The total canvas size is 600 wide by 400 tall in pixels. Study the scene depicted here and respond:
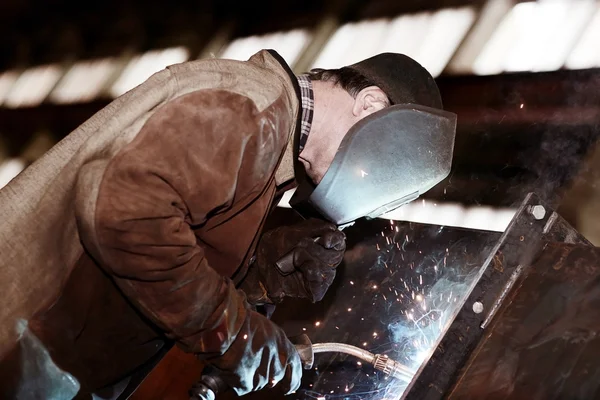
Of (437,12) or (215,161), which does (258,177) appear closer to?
(215,161)

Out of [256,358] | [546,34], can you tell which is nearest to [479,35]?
[546,34]

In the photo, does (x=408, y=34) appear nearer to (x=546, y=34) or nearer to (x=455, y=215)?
(x=546, y=34)

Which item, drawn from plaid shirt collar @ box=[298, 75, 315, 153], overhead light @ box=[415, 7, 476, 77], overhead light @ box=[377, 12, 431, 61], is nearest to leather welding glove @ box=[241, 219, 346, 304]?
plaid shirt collar @ box=[298, 75, 315, 153]

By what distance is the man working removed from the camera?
1380 millimetres

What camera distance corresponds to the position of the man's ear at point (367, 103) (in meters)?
1.71

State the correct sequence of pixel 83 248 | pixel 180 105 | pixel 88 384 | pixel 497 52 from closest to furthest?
1. pixel 180 105
2. pixel 83 248
3. pixel 88 384
4. pixel 497 52

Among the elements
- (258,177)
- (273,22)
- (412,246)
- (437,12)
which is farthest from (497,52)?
(273,22)

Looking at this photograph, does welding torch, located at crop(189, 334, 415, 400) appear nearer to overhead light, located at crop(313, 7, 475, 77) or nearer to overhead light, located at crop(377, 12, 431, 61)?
overhead light, located at crop(313, 7, 475, 77)

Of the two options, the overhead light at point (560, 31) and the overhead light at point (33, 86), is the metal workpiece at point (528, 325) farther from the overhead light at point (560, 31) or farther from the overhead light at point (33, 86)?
the overhead light at point (33, 86)

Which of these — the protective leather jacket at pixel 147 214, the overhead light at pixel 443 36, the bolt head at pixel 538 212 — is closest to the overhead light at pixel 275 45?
the overhead light at pixel 443 36

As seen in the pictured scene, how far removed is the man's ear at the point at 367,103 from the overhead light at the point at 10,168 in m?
2.70

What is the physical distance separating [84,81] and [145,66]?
453 millimetres

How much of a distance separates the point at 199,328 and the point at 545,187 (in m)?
1.10

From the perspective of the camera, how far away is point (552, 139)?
201 centimetres
